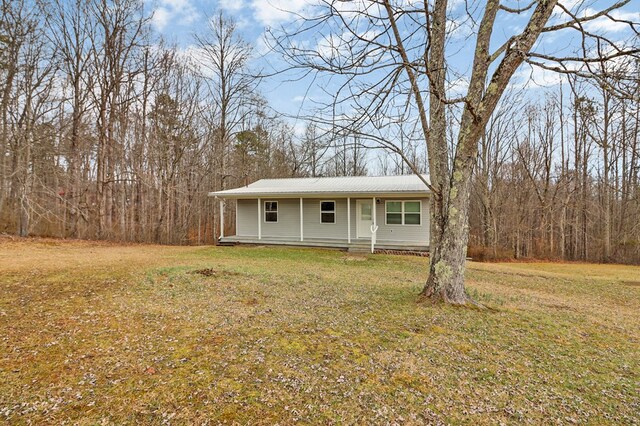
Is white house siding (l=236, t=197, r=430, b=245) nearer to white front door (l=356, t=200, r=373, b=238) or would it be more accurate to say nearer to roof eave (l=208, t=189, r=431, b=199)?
white front door (l=356, t=200, r=373, b=238)

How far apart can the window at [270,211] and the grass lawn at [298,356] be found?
9897 mm

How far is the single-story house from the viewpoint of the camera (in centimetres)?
1340

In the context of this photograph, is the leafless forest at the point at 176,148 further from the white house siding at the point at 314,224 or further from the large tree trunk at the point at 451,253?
the large tree trunk at the point at 451,253

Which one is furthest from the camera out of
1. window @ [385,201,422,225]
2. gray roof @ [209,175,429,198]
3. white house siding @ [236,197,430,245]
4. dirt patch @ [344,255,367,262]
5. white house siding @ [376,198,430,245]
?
white house siding @ [236,197,430,245]

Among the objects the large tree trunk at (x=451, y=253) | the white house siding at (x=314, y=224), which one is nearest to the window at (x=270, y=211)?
the white house siding at (x=314, y=224)

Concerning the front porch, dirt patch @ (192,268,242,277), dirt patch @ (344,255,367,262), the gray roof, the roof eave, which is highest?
the gray roof

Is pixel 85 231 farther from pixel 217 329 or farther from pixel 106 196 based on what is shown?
pixel 217 329

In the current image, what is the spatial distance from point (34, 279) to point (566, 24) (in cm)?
949

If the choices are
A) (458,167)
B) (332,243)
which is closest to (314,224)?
(332,243)

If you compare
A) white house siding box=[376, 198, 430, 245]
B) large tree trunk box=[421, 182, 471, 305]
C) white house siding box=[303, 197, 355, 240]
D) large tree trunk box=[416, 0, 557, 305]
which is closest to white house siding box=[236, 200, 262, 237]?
white house siding box=[303, 197, 355, 240]

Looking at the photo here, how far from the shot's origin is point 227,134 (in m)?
19.3

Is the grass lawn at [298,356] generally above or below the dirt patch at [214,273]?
below

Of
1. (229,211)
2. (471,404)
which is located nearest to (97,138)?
(229,211)

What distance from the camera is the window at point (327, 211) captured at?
48.9 ft
